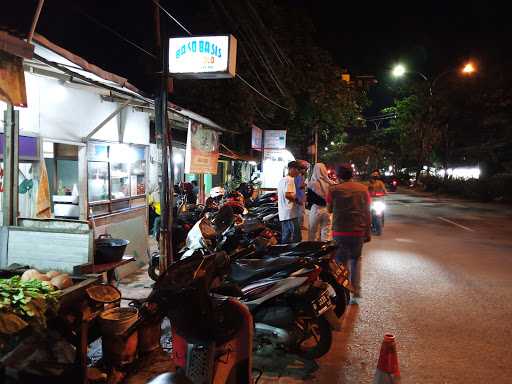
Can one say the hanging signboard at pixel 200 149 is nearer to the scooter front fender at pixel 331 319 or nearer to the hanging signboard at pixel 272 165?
the scooter front fender at pixel 331 319

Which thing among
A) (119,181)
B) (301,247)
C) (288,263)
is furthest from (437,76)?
(288,263)

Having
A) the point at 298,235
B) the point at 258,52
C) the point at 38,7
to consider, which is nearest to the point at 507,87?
the point at 258,52

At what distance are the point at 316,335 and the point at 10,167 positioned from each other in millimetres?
3762

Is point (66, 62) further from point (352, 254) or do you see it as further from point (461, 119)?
point (461, 119)

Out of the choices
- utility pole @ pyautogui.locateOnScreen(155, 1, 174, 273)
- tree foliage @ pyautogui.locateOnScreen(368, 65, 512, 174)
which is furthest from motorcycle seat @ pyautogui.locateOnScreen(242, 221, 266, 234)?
tree foliage @ pyautogui.locateOnScreen(368, 65, 512, 174)

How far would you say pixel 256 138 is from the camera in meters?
18.4

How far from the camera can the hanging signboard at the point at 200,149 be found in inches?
365

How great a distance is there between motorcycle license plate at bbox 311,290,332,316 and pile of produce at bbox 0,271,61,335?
2313 millimetres

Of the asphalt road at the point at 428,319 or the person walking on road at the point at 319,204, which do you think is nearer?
the asphalt road at the point at 428,319

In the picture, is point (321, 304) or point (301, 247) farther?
point (301, 247)

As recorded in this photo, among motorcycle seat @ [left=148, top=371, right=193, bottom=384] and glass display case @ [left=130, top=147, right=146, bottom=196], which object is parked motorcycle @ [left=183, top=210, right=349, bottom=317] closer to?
motorcycle seat @ [left=148, top=371, right=193, bottom=384]

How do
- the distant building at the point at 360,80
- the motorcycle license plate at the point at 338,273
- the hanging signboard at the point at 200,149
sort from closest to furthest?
1. the motorcycle license plate at the point at 338,273
2. the hanging signboard at the point at 200,149
3. the distant building at the point at 360,80

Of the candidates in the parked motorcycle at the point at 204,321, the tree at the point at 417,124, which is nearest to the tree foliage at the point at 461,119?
the tree at the point at 417,124

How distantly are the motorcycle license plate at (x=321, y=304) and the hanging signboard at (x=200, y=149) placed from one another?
5.57 m
